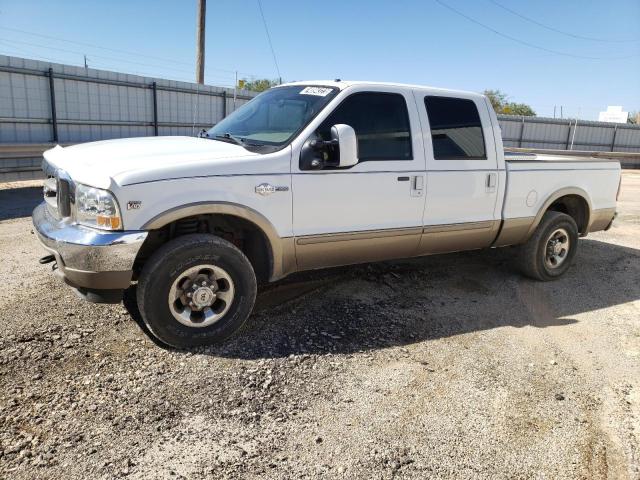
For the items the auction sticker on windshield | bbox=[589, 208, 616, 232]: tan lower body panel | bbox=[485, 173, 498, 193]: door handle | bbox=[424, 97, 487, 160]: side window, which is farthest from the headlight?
bbox=[589, 208, 616, 232]: tan lower body panel

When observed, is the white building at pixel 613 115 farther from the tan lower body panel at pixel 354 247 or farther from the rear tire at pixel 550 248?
the tan lower body panel at pixel 354 247

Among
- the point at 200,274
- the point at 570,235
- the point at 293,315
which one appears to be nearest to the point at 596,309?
the point at 570,235

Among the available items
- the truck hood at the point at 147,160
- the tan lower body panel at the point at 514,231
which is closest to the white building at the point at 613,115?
the tan lower body panel at the point at 514,231

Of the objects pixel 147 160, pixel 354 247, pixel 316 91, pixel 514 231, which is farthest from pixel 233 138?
pixel 514 231

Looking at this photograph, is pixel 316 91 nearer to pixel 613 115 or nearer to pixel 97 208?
pixel 97 208

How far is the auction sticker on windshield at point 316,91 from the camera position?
14.8 ft

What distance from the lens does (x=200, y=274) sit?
3.85 meters

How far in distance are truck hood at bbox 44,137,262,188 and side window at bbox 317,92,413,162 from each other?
80 centimetres

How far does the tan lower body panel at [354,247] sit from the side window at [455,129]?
2.65 feet

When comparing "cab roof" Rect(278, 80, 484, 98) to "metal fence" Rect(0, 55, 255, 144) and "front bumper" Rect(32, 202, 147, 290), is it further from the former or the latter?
"metal fence" Rect(0, 55, 255, 144)

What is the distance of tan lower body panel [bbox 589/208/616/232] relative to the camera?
6.35 meters

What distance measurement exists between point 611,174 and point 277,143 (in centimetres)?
445

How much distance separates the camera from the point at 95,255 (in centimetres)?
347

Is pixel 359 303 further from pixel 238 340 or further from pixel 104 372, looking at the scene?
pixel 104 372
